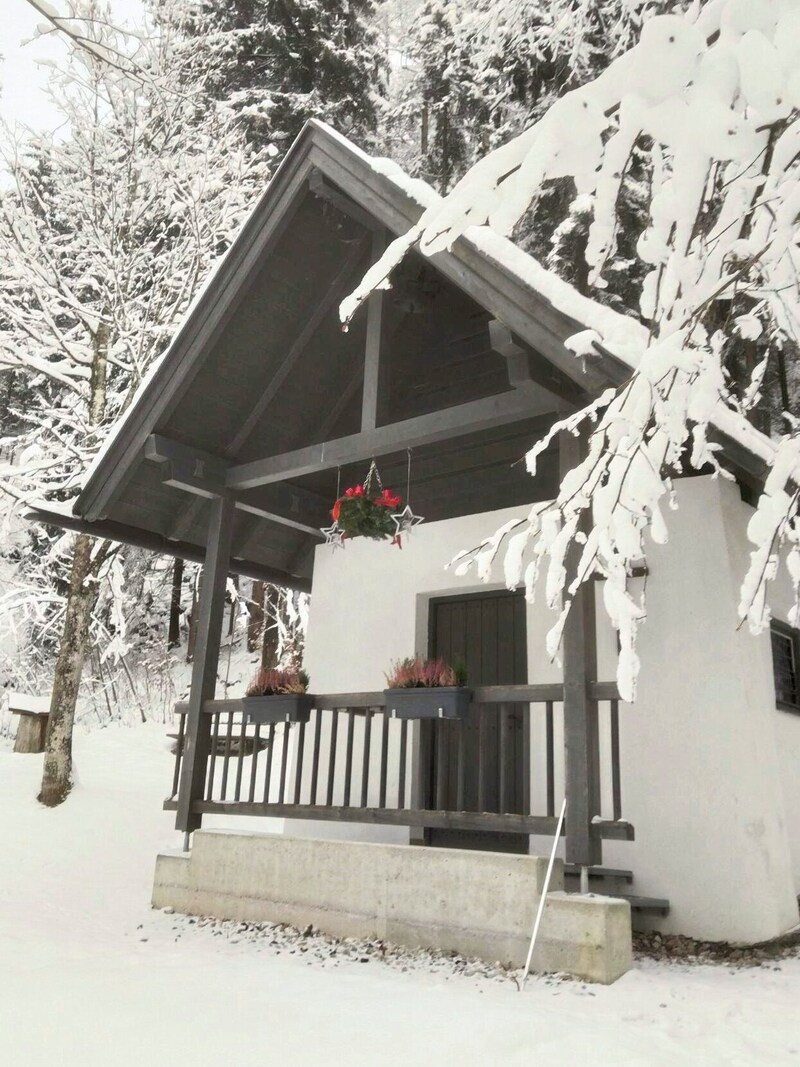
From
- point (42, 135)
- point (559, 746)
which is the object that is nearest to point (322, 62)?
point (42, 135)

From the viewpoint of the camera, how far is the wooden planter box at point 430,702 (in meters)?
5.21

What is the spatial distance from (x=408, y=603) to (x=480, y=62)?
29.9ft

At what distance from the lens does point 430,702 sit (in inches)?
208

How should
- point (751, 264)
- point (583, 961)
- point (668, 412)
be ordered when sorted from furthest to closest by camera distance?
point (583, 961) → point (668, 412) → point (751, 264)

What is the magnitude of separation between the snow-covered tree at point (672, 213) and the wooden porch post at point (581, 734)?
2.07 meters

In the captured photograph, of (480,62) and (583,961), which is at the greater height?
(480,62)

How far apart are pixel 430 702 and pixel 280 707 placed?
136 centimetres

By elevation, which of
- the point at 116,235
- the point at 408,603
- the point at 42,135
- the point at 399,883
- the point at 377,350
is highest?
the point at 42,135

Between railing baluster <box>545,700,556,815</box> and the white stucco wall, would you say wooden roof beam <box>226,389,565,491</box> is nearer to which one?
the white stucco wall

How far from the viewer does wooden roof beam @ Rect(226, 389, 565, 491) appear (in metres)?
Answer: 5.42

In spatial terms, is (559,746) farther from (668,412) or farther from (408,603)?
(668,412)

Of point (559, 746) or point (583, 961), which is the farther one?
point (559, 746)

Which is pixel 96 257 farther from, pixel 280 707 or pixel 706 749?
pixel 706 749

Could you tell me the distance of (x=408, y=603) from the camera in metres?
7.53
